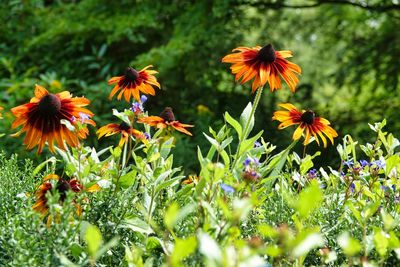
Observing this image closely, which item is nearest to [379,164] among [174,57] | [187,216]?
[187,216]

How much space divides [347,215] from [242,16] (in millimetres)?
4224

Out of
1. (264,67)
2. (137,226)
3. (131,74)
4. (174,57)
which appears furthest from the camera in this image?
(174,57)

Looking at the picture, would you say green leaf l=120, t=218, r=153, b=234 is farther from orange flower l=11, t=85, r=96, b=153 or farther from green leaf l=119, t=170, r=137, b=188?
orange flower l=11, t=85, r=96, b=153

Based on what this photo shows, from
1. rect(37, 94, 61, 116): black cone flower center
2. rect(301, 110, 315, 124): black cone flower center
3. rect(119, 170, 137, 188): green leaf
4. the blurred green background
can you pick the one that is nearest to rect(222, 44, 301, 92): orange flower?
rect(301, 110, 315, 124): black cone flower center

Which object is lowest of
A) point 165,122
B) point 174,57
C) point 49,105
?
point 174,57

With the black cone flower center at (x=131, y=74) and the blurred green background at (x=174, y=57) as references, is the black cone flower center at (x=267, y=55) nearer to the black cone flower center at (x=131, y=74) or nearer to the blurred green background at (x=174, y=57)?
the black cone flower center at (x=131, y=74)

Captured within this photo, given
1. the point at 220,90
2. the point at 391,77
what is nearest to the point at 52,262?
the point at 220,90

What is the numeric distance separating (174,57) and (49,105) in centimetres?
319

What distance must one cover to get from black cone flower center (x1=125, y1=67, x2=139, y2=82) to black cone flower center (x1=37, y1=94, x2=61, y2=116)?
396 millimetres

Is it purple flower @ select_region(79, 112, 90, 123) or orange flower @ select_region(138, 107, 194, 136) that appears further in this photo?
orange flower @ select_region(138, 107, 194, 136)

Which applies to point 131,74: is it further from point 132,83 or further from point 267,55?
point 267,55

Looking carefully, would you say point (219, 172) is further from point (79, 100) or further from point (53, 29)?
point (53, 29)

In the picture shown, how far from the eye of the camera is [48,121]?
5.92ft

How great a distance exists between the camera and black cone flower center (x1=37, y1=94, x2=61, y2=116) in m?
1.77
